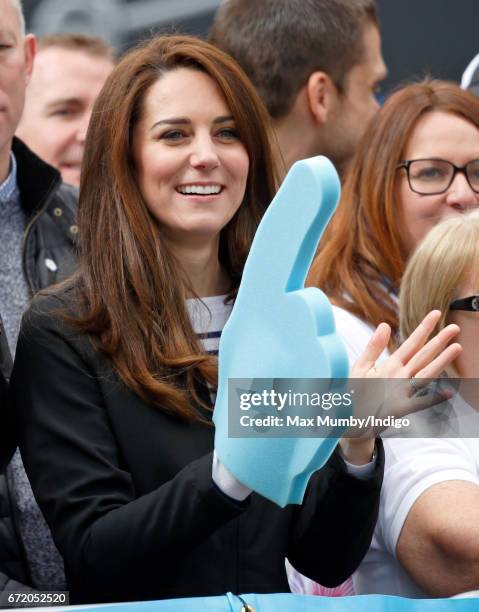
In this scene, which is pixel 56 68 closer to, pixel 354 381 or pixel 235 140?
pixel 235 140

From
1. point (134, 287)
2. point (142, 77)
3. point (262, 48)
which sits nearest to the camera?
point (134, 287)

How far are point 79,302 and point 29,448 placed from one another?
262mm

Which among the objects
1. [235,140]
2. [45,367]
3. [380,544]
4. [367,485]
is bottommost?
[380,544]

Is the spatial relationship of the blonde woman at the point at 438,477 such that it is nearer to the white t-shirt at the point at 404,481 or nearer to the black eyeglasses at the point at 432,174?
the white t-shirt at the point at 404,481

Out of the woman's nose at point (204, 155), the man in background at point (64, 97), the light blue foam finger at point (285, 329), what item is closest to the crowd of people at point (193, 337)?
the woman's nose at point (204, 155)

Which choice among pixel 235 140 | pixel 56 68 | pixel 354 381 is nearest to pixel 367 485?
pixel 354 381

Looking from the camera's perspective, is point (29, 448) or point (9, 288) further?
point (9, 288)

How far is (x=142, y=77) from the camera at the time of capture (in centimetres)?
216

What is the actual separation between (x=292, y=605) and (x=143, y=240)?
774 millimetres

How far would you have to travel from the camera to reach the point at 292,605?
151cm

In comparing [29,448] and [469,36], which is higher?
[469,36]

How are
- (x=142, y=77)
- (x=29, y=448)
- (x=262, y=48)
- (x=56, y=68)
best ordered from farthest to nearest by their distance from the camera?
(x=56, y=68)
(x=262, y=48)
(x=142, y=77)
(x=29, y=448)

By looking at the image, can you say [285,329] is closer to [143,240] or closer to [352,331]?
[143,240]

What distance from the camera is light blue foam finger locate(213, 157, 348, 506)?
1.45m
